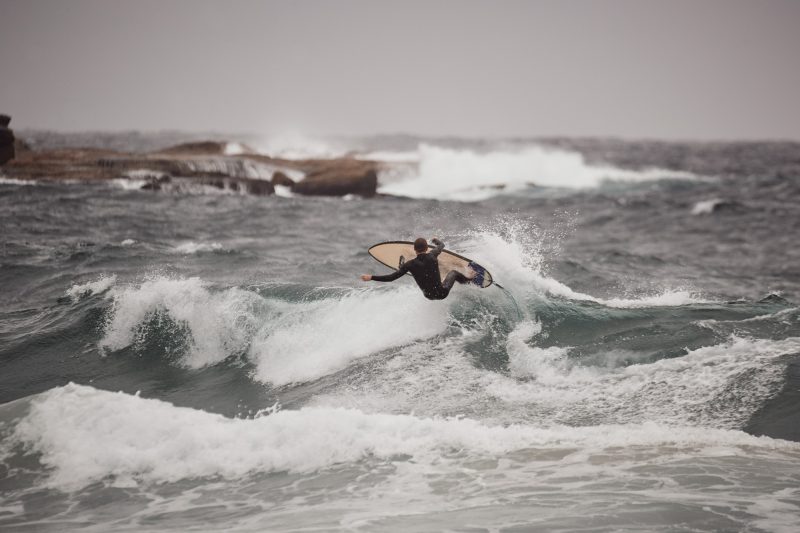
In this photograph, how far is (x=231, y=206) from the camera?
2825 cm

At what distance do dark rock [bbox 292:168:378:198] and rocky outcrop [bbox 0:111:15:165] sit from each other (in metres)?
14.0

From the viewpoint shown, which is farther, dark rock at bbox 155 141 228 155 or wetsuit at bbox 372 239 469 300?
dark rock at bbox 155 141 228 155

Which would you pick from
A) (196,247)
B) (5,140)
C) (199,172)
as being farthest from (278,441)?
(5,140)

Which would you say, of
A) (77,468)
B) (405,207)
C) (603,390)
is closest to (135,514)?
(77,468)

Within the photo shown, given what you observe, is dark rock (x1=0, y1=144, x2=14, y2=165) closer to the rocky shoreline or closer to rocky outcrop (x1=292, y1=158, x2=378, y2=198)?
the rocky shoreline

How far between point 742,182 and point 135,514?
52.8 meters

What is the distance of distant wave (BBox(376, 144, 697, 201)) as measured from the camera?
4128cm

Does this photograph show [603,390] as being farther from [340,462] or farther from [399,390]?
[340,462]

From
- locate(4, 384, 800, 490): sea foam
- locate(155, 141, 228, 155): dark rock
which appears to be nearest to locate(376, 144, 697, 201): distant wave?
locate(155, 141, 228, 155): dark rock

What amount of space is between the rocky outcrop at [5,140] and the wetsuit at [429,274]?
29.6 meters

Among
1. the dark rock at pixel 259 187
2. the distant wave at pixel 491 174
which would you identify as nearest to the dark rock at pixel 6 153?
the dark rock at pixel 259 187

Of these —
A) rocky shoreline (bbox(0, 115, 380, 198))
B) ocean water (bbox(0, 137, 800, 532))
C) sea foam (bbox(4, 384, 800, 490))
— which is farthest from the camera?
rocky shoreline (bbox(0, 115, 380, 198))

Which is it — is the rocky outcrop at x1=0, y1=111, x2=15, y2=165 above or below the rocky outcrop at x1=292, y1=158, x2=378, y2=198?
above

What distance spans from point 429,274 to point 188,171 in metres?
26.1
